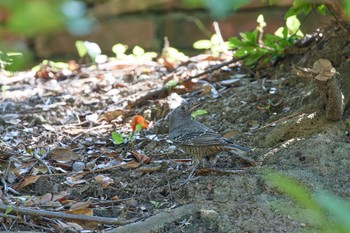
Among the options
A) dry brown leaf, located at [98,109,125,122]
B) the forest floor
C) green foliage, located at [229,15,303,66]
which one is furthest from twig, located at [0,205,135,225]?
green foliage, located at [229,15,303,66]

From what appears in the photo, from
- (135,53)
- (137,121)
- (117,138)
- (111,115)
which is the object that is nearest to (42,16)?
(117,138)

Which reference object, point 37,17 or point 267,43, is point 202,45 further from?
point 37,17

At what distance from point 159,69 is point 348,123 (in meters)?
2.82

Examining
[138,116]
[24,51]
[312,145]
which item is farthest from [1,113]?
[24,51]

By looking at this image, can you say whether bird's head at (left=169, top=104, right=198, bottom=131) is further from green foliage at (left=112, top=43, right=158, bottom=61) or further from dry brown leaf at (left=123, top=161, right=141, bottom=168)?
green foliage at (left=112, top=43, right=158, bottom=61)

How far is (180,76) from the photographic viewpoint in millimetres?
5773

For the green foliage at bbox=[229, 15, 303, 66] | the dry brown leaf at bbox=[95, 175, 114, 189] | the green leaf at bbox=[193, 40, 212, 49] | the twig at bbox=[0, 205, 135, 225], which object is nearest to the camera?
the twig at bbox=[0, 205, 135, 225]

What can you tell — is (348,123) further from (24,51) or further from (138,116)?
(24,51)

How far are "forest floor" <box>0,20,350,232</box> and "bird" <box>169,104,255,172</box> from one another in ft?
0.31

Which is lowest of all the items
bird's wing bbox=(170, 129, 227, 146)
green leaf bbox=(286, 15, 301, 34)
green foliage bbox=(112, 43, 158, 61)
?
green foliage bbox=(112, 43, 158, 61)

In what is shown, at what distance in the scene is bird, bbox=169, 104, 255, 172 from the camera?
150 inches

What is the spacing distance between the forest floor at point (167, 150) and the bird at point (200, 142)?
0.31ft

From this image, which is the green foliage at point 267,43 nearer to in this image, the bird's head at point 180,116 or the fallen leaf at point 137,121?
the bird's head at point 180,116

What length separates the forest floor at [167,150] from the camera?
320 centimetres
